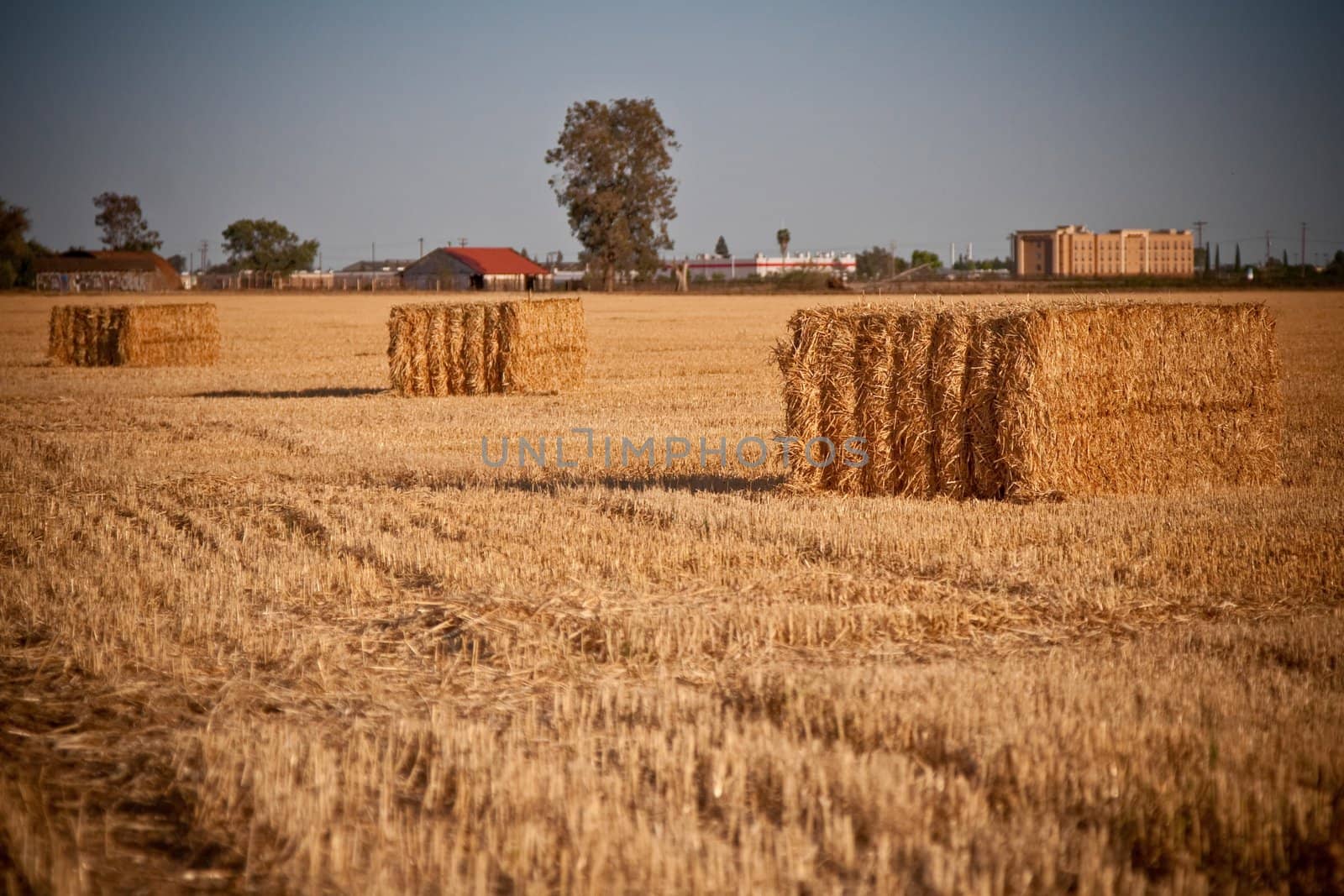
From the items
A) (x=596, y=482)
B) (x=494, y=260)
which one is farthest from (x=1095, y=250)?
(x=596, y=482)

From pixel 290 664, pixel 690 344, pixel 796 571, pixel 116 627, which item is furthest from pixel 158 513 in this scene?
pixel 690 344

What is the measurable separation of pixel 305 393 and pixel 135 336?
326 inches

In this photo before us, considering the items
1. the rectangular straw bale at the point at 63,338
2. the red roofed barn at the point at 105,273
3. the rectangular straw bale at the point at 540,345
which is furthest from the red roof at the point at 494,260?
the rectangular straw bale at the point at 540,345

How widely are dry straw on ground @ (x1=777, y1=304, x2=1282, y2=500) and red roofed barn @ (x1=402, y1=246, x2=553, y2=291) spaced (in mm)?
95628

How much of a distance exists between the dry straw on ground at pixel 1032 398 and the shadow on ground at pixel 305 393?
12.1 metres

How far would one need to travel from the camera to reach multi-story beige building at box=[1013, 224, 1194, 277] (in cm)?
18425

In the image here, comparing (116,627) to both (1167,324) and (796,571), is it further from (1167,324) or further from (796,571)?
(1167,324)

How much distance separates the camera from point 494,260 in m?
118

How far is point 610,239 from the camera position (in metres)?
98.7

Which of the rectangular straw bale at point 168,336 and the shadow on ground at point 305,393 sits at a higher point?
the rectangular straw bale at point 168,336

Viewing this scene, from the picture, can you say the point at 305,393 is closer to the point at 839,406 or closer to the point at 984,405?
the point at 839,406

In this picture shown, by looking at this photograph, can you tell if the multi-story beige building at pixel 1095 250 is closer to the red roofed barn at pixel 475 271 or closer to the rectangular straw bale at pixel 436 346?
the red roofed barn at pixel 475 271

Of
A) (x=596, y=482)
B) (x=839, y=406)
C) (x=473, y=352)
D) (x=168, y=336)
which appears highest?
(x=168, y=336)

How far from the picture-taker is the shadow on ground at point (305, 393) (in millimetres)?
21281
